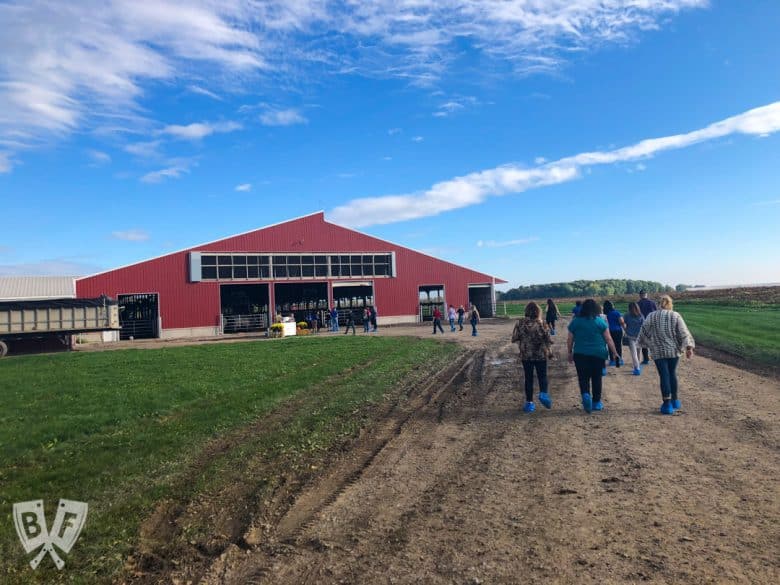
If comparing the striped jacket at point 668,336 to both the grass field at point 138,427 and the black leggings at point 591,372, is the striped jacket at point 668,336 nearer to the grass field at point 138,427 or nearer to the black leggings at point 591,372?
the black leggings at point 591,372

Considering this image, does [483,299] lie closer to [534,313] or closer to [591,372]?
[534,313]

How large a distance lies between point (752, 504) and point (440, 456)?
3.11 meters

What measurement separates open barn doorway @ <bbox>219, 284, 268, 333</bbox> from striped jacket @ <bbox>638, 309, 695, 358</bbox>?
104ft

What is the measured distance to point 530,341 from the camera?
338 inches

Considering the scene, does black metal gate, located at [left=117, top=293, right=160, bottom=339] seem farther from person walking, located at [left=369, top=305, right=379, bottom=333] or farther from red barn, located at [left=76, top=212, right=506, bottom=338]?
person walking, located at [left=369, top=305, right=379, bottom=333]

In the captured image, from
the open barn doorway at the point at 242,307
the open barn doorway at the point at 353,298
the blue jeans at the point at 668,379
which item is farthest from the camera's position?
the open barn doorway at the point at 353,298

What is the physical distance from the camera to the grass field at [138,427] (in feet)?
16.0

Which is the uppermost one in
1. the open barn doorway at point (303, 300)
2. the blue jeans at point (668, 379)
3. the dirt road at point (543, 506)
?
the open barn doorway at point (303, 300)

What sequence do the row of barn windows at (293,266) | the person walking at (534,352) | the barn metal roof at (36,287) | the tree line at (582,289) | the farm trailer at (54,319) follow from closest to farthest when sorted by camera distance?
the person walking at (534,352) → the farm trailer at (54,319) → the barn metal roof at (36,287) → the row of barn windows at (293,266) → the tree line at (582,289)

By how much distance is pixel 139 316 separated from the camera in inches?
1490

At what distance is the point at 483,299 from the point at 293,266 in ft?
58.9

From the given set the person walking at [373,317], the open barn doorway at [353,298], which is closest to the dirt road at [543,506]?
the person walking at [373,317]

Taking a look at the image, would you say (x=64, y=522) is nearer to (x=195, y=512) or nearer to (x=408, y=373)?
(x=195, y=512)

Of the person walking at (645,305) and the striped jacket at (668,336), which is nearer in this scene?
the striped jacket at (668,336)
